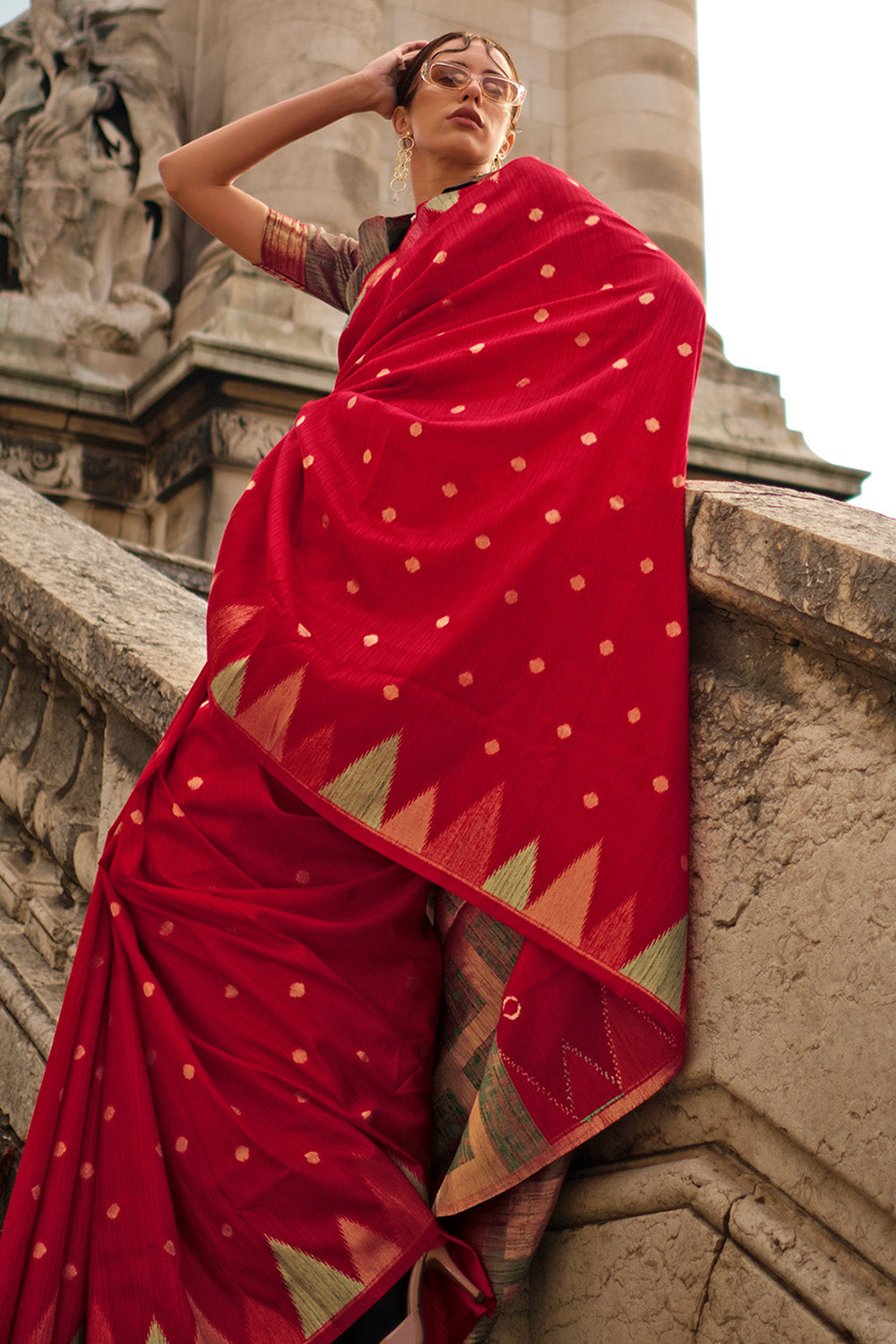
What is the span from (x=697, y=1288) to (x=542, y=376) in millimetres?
1056

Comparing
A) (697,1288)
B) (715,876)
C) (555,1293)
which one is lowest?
(555,1293)

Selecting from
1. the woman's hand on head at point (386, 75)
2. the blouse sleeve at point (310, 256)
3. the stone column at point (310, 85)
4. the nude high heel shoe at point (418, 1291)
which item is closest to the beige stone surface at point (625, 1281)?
the nude high heel shoe at point (418, 1291)

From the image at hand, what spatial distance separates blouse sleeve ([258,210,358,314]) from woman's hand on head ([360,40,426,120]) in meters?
0.24

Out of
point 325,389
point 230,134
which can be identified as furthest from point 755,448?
point 230,134

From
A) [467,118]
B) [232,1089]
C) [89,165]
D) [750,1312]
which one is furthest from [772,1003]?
[89,165]

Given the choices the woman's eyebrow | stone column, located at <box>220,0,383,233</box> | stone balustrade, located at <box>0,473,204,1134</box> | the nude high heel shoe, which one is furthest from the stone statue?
the nude high heel shoe

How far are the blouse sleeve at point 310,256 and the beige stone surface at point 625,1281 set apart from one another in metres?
1.50

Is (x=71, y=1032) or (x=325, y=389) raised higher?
(x=325, y=389)

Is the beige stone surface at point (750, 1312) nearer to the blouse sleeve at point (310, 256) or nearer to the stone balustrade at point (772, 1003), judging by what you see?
the stone balustrade at point (772, 1003)

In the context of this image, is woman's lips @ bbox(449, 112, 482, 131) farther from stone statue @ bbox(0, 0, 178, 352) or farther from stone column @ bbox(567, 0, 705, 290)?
stone column @ bbox(567, 0, 705, 290)

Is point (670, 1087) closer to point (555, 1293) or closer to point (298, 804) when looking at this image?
point (555, 1293)

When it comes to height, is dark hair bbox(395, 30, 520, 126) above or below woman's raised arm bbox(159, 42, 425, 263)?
above

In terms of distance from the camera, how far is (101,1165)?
1452 millimetres

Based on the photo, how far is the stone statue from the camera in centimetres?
564
